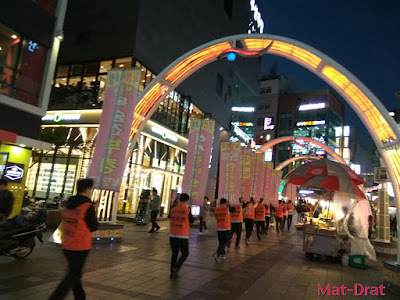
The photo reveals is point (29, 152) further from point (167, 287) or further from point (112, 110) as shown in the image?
point (167, 287)

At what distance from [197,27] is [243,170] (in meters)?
14.1

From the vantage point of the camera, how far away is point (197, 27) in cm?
2580

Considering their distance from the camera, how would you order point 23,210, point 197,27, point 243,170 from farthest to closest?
point 197,27 < point 243,170 < point 23,210

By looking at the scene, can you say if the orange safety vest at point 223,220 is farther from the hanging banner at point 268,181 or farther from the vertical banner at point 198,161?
the hanging banner at point 268,181

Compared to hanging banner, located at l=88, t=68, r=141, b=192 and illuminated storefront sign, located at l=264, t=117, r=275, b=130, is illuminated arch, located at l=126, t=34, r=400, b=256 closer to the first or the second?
hanging banner, located at l=88, t=68, r=141, b=192

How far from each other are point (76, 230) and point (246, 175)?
12.9 m

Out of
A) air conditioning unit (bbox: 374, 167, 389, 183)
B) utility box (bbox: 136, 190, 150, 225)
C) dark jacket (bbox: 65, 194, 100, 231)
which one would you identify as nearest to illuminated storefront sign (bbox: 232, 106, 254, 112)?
utility box (bbox: 136, 190, 150, 225)

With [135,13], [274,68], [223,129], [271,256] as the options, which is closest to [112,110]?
[271,256]

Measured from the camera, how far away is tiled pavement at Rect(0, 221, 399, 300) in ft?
18.7

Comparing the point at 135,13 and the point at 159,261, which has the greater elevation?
the point at 135,13

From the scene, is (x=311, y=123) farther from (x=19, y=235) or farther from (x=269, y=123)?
(x=19, y=235)

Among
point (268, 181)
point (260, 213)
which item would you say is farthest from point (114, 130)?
point (268, 181)

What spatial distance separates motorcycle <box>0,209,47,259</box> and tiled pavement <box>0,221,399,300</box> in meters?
0.22

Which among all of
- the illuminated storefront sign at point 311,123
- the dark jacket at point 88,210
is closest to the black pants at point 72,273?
the dark jacket at point 88,210
